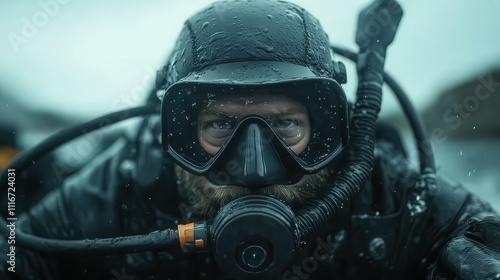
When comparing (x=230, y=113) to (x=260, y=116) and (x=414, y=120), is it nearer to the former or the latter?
(x=260, y=116)

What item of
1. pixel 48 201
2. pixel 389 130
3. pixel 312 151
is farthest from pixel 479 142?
pixel 48 201

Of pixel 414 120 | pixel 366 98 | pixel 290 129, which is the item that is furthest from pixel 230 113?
pixel 414 120

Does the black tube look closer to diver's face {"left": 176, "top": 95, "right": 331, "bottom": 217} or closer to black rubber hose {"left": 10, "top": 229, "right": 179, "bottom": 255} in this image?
diver's face {"left": 176, "top": 95, "right": 331, "bottom": 217}

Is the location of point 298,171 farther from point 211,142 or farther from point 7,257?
point 7,257

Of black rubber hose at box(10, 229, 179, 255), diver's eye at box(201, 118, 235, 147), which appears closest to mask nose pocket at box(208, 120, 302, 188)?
diver's eye at box(201, 118, 235, 147)

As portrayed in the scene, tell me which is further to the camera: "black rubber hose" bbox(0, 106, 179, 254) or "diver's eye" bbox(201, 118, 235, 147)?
"diver's eye" bbox(201, 118, 235, 147)

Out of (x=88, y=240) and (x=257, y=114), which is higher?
(x=257, y=114)

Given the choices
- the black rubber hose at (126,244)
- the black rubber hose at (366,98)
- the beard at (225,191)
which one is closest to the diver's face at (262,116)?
the beard at (225,191)
